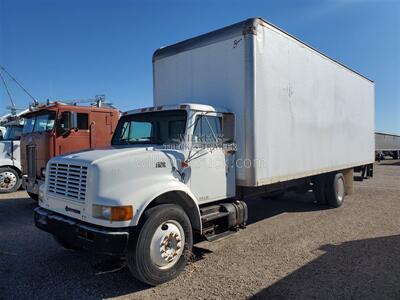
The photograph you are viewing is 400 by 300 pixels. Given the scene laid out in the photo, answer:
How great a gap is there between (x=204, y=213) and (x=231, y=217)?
523 millimetres

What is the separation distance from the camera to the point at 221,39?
5.58m

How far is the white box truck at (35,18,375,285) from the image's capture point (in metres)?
3.86

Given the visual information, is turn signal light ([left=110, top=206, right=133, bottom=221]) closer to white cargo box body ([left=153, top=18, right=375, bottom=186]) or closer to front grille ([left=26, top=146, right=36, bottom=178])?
white cargo box body ([left=153, top=18, right=375, bottom=186])

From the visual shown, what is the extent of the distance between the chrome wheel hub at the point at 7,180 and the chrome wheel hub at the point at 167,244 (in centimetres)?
902

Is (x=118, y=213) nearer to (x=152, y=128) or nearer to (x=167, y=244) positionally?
(x=167, y=244)

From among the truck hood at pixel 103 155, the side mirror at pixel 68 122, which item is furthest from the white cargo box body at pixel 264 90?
the side mirror at pixel 68 122

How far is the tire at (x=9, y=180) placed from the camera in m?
10.8

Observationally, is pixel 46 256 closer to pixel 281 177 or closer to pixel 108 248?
pixel 108 248

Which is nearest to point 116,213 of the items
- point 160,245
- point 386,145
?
point 160,245

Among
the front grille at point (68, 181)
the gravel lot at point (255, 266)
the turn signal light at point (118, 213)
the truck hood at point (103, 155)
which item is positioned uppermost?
the truck hood at point (103, 155)

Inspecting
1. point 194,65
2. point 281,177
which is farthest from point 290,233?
point 194,65

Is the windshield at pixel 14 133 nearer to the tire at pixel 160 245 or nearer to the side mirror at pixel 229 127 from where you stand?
the side mirror at pixel 229 127

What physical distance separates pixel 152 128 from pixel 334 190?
553cm

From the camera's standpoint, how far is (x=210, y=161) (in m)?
5.05
